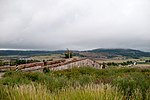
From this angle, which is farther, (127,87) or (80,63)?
(80,63)

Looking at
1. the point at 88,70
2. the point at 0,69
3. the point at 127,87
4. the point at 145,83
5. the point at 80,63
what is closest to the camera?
the point at 127,87

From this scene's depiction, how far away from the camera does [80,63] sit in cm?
3609

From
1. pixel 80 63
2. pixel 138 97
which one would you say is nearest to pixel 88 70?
pixel 80 63

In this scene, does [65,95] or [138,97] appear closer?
[65,95]

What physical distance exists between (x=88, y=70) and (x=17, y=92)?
21022 millimetres

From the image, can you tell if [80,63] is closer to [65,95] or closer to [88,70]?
[88,70]

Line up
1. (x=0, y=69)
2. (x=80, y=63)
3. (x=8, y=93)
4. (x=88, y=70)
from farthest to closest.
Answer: (x=80, y=63) → (x=88, y=70) → (x=0, y=69) → (x=8, y=93)

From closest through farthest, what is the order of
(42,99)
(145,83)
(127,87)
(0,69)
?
(42,99)
(127,87)
(145,83)
(0,69)

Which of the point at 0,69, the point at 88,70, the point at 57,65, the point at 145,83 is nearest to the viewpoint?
the point at 145,83

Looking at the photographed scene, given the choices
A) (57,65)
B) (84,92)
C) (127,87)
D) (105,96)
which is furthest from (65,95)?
(57,65)

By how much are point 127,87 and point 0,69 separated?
59.4ft

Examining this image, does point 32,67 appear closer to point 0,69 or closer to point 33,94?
point 0,69

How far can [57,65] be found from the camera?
1244 inches

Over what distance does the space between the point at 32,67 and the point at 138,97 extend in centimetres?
2081
